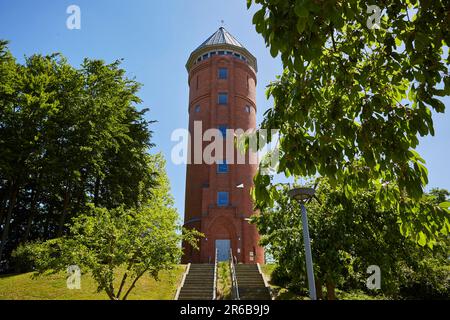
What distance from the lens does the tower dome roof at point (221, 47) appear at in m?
38.8

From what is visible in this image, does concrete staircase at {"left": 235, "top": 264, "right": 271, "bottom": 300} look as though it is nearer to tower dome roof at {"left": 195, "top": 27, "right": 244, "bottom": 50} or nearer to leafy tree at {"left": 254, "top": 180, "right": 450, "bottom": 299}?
leafy tree at {"left": 254, "top": 180, "right": 450, "bottom": 299}

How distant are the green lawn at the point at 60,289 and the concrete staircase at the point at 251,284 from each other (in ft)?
12.7

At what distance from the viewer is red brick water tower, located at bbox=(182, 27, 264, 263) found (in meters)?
31.8

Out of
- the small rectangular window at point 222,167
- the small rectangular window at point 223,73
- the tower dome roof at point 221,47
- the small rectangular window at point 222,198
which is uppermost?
the tower dome roof at point 221,47

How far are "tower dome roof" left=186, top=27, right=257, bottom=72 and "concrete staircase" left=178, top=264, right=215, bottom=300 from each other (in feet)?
77.6

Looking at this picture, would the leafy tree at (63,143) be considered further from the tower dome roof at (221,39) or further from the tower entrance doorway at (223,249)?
the tower dome roof at (221,39)

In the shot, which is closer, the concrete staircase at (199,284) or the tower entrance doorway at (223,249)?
the concrete staircase at (199,284)

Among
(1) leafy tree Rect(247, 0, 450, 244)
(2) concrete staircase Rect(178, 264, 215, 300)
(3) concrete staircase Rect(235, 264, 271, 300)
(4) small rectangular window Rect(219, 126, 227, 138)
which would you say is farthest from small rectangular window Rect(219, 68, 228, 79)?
(1) leafy tree Rect(247, 0, 450, 244)

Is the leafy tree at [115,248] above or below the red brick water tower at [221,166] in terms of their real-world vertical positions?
below

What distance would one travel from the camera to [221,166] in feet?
113

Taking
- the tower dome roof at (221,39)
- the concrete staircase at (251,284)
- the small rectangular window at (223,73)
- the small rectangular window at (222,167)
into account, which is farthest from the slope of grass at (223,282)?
the tower dome roof at (221,39)
